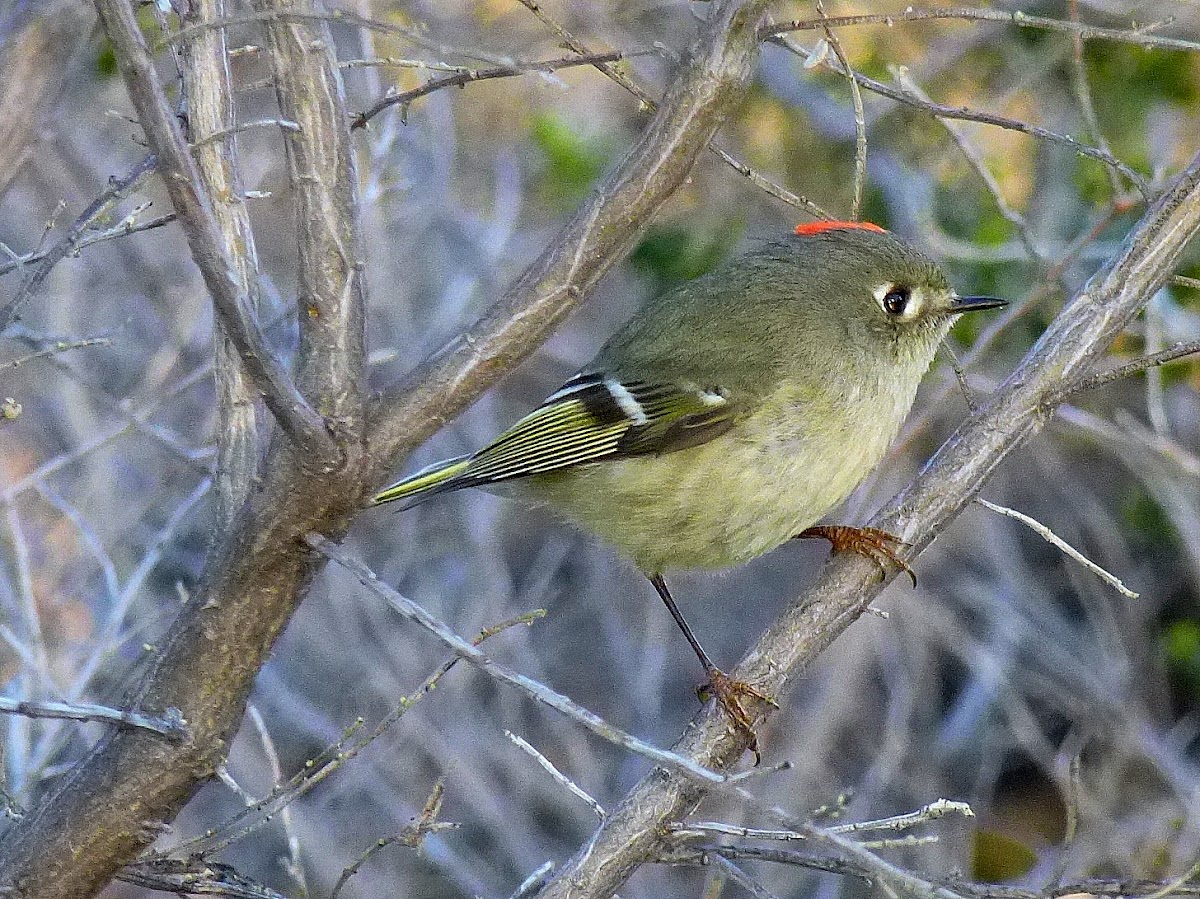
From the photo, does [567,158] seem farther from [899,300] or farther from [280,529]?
[280,529]

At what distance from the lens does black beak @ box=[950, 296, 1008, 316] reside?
8.79 ft

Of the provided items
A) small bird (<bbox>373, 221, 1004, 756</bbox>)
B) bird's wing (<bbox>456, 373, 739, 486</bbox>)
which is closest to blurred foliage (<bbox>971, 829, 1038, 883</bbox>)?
small bird (<bbox>373, 221, 1004, 756</bbox>)

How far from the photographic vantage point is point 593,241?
5.03 feet

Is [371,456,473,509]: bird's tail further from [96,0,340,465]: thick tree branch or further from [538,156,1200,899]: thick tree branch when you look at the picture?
[96,0,340,465]: thick tree branch

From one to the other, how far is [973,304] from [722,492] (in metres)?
0.67

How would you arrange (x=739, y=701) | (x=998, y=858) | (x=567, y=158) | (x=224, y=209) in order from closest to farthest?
1. (x=224, y=209)
2. (x=739, y=701)
3. (x=998, y=858)
4. (x=567, y=158)

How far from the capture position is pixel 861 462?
2.53 metres

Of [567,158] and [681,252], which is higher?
[567,158]

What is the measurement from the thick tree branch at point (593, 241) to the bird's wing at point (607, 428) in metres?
1.07

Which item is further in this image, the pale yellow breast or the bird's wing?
the bird's wing

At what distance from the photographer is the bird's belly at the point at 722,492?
8.17 ft

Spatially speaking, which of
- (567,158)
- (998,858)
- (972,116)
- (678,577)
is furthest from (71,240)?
(998,858)

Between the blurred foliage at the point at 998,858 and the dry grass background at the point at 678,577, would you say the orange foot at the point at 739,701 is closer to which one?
the dry grass background at the point at 678,577

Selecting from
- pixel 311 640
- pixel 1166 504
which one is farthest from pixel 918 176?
pixel 311 640
